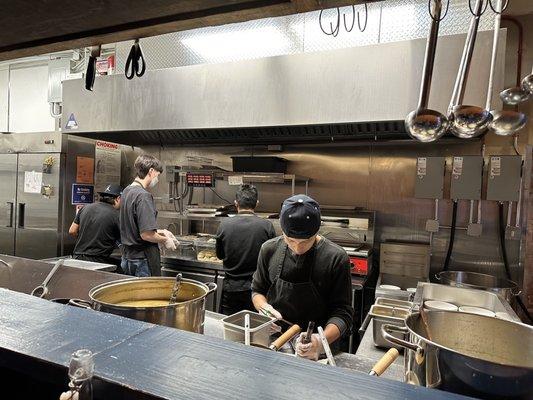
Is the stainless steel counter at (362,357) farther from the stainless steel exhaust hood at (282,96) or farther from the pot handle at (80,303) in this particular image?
the stainless steel exhaust hood at (282,96)

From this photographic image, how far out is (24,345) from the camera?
0.74m

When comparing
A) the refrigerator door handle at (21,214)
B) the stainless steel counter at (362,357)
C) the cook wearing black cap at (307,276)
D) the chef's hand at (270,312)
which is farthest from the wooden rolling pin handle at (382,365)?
the refrigerator door handle at (21,214)

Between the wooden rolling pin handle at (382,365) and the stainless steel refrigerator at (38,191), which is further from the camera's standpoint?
the stainless steel refrigerator at (38,191)

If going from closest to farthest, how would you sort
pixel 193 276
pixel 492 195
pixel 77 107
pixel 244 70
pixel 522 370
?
1. pixel 522 370
2. pixel 492 195
3. pixel 244 70
4. pixel 193 276
5. pixel 77 107

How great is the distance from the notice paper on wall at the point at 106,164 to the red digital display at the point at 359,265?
11.0ft

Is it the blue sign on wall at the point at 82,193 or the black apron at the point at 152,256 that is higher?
the blue sign on wall at the point at 82,193

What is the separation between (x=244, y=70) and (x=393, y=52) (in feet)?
4.12

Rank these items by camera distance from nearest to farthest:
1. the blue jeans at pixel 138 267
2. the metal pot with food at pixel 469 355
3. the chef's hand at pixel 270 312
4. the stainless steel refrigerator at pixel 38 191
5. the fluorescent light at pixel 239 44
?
the metal pot with food at pixel 469 355, the chef's hand at pixel 270 312, the blue jeans at pixel 138 267, the fluorescent light at pixel 239 44, the stainless steel refrigerator at pixel 38 191

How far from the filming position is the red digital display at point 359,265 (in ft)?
9.54

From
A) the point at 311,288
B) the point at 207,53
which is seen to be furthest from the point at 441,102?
the point at 207,53

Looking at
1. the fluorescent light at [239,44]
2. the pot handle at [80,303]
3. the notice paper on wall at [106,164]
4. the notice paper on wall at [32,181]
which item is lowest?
the pot handle at [80,303]

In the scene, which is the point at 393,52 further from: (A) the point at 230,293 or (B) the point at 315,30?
(A) the point at 230,293

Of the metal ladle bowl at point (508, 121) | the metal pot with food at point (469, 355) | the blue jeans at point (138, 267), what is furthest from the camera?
the blue jeans at point (138, 267)

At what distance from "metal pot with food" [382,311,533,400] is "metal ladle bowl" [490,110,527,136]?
168cm
